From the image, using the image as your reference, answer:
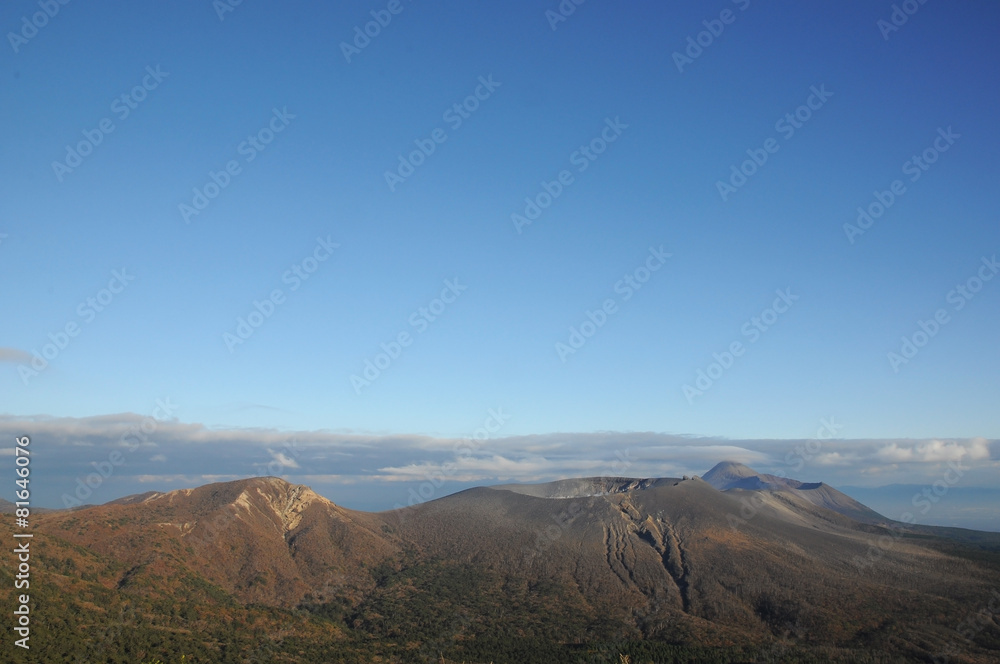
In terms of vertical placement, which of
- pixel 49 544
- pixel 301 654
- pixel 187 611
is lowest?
pixel 301 654

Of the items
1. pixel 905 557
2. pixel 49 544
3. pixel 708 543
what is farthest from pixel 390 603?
pixel 905 557

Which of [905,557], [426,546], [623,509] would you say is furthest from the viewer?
[623,509]

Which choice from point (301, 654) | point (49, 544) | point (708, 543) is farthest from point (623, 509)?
point (49, 544)

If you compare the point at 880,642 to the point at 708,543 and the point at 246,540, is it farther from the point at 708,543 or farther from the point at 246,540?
the point at 246,540

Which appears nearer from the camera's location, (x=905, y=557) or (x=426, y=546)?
(x=905, y=557)

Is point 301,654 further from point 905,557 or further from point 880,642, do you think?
point 905,557

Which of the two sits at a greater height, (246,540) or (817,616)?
(246,540)

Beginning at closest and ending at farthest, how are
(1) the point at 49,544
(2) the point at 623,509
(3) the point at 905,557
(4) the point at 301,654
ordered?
(4) the point at 301,654 < (1) the point at 49,544 < (3) the point at 905,557 < (2) the point at 623,509
